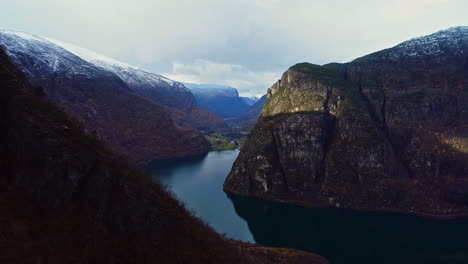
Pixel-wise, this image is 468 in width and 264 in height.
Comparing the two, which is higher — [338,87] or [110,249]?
[338,87]

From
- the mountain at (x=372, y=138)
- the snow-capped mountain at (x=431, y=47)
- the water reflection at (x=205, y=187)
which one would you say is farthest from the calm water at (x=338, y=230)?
the snow-capped mountain at (x=431, y=47)

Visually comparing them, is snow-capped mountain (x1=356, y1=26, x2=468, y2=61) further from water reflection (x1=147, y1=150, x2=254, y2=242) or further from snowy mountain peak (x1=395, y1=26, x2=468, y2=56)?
water reflection (x1=147, y1=150, x2=254, y2=242)

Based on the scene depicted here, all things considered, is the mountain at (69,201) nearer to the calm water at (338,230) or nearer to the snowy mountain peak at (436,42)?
the calm water at (338,230)

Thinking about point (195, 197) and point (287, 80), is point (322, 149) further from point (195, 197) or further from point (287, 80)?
point (195, 197)

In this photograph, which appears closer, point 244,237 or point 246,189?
point 244,237

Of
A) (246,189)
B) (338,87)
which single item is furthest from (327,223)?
(338,87)

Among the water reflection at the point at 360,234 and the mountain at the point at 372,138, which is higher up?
the mountain at the point at 372,138
